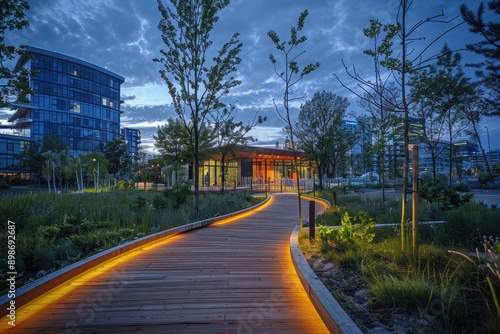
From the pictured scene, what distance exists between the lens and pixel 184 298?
11.3ft

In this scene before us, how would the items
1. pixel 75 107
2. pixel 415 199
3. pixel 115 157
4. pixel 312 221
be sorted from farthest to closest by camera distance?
1. pixel 75 107
2. pixel 115 157
3. pixel 312 221
4. pixel 415 199

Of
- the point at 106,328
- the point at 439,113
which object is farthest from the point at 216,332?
the point at 439,113

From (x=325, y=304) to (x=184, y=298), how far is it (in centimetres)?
166

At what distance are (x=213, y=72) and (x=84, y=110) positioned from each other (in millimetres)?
70767

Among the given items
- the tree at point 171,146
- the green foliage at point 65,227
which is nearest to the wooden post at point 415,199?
the green foliage at point 65,227

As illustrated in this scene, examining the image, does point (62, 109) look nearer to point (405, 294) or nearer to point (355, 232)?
point (355, 232)

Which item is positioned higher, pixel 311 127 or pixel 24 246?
pixel 311 127

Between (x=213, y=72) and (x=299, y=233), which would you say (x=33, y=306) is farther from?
(x=213, y=72)

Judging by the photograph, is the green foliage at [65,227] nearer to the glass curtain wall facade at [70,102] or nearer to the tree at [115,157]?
the tree at [115,157]

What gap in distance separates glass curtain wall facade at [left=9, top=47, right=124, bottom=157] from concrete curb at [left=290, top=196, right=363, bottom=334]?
68.3m

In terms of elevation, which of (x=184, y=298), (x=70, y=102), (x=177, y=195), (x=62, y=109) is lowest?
(x=184, y=298)

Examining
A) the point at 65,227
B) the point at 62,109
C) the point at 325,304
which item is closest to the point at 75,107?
the point at 62,109

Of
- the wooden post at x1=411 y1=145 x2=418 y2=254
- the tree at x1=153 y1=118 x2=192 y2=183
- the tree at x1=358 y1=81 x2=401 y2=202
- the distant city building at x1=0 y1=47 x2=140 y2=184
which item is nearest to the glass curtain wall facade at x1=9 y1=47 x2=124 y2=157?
the distant city building at x1=0 y1=47 x2=140 y2=184

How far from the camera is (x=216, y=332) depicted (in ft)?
8.72
